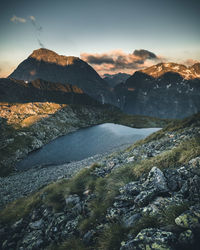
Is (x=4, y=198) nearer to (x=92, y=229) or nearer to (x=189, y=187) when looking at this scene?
(x=92, y=229)

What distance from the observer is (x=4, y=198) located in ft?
77.1

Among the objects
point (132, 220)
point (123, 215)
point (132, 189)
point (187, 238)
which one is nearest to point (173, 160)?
point (132, 189)

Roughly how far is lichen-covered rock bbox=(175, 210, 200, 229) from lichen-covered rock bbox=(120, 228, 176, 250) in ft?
1.33

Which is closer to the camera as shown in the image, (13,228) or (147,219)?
(147,219)

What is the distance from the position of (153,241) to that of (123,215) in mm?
2477

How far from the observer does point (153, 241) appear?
3543mm

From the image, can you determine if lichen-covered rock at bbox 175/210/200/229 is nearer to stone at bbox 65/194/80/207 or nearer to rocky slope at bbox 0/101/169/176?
stone at bbox 65/194/80/207

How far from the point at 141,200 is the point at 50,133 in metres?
94.9

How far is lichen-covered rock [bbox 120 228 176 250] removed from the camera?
3344mm

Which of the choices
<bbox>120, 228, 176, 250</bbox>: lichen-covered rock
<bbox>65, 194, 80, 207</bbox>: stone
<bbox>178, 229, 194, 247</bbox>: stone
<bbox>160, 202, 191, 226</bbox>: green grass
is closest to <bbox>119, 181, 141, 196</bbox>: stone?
<bbox>160, 202, 191, 226</bbox>: green grass

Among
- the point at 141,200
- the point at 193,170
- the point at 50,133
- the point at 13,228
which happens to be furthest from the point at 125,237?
the point at 50,133

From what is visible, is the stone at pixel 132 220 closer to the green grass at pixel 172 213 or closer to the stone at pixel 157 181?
the green grass at pixel 172 213

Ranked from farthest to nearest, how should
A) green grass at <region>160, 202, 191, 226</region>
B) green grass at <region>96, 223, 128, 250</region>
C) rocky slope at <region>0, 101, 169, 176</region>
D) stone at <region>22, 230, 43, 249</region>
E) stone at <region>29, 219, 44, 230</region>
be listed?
rocky slope at <region>0, 101, 169, 176</region>
stone at <region>29, 219, 44, 230</region>
stone at <region>22, 230, 43, 249</region>
green grass at <region>96, 223, 128, 250</region>
green grass at <region>160, 202, 191, 226</region>

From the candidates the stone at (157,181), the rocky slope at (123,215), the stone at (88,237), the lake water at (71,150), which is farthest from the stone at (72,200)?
the lake water at (71,150)
